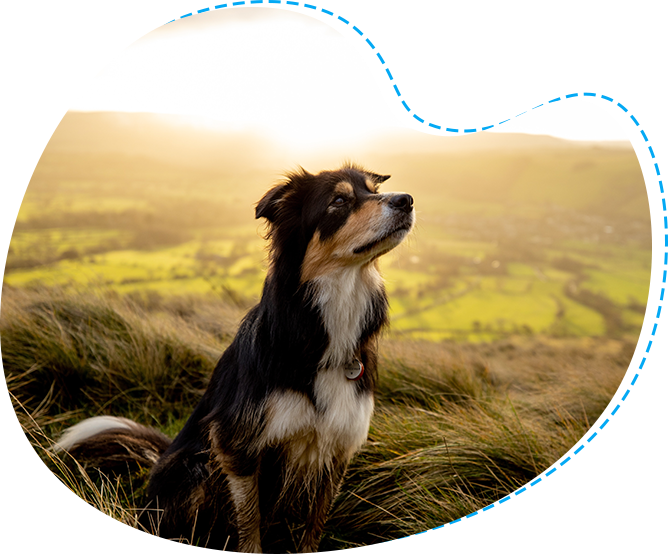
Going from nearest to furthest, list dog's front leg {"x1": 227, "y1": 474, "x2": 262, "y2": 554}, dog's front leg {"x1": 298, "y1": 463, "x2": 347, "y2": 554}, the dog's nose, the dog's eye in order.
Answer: the dog's nose
the dog's eye
dog's front leg {"x1": 227, "y1": 474, "x2": 262, "y2": 554}
dog's front leg {"x1": 298, "y1": 463, "x2": 347, "y2": 554}

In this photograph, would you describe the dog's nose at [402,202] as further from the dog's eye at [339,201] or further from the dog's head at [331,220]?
the dog's eye at [339,201]

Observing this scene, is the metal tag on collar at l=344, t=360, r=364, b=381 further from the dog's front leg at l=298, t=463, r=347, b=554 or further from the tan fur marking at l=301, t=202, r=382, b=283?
the dog's front leg at l=298, t=463, r=347, b=554

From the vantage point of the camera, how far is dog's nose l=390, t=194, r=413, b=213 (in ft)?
7.81

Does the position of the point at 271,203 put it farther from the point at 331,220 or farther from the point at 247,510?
the point at 247,510

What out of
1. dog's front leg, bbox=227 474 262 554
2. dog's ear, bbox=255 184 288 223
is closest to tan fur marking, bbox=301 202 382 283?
dog's ear, bbox=255 184 288 223

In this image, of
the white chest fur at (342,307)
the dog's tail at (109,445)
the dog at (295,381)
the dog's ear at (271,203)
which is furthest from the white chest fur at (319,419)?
the dog's tail at (109,445)

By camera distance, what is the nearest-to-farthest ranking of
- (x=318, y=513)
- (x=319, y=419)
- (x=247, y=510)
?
(x=319, y=419)
(x=247, y=510)
(x=318, y=513)

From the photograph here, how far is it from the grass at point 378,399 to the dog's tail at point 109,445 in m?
0.12

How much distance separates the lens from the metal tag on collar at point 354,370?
2.56m

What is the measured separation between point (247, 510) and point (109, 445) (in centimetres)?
127

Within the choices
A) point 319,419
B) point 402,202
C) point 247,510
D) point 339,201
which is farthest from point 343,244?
point 247,510

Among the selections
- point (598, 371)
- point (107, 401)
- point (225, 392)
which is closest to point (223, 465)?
point (225, 392)

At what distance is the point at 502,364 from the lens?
6.20m

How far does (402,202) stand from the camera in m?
2.39
